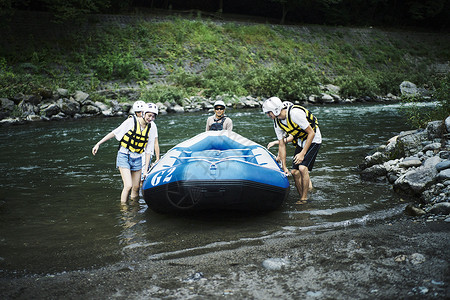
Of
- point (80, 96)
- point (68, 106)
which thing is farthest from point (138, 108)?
point (80, 96)

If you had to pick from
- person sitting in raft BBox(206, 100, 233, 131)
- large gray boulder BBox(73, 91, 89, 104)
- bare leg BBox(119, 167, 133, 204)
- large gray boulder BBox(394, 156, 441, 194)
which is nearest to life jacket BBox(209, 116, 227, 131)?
person sitting in raft BBox(206, 100, 233, 131)

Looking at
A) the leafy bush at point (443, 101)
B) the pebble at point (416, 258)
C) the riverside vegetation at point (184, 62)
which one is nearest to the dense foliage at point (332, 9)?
the riverside vegetation at point (184, 62)

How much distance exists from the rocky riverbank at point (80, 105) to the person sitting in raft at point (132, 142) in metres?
12.3

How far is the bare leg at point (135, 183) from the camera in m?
6.02

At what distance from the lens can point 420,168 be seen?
5719 millimetres

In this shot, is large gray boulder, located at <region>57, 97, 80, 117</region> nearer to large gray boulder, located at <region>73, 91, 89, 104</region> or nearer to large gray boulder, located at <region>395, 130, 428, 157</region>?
large gray boulder, located at <region>73, 91, 89, 104</region>

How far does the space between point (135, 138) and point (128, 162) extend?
1.32 ft

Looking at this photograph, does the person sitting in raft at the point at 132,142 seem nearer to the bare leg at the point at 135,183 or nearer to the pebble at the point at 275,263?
the bare leg at the point at 135,183

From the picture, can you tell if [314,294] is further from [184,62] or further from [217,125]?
[184,62]

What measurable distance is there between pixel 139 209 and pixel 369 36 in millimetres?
37719

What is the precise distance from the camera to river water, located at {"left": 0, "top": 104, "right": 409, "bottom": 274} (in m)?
4.16

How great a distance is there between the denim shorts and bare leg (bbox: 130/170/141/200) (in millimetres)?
119

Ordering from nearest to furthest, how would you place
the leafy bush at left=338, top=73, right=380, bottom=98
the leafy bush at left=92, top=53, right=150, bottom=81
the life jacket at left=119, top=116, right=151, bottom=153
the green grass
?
the life jacket at left=119, top=116, right=151, bottom=153 < the green grass < the leafy bush at left=92, top=53, right=150, bottom=81 < the leafy bush at left=338, top=73, right=380, bottom=98

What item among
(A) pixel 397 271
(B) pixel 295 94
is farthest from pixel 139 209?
(B) pixel 295 94
